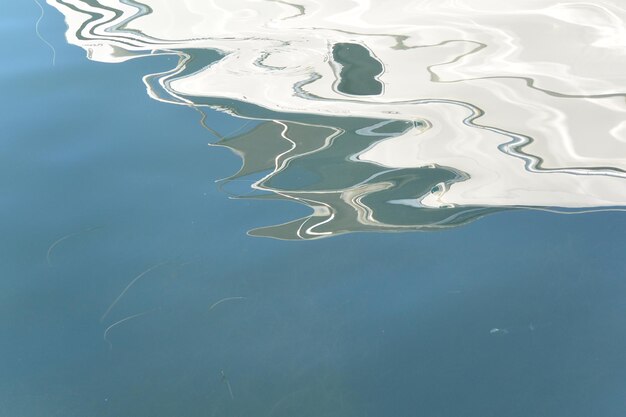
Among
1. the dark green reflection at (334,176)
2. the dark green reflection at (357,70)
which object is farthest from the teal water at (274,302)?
the dark green reflection at (357,70)

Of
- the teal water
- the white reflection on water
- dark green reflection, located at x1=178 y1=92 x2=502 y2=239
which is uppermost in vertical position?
the white reflection on water

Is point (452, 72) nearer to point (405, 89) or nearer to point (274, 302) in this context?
point (405, 89)

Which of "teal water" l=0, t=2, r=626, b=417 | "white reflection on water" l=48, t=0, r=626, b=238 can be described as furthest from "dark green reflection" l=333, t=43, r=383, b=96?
"teal water" l=0, t=2, r=626, b=417

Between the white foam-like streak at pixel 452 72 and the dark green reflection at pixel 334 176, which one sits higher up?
the white foam-like streak at pixel 452 72

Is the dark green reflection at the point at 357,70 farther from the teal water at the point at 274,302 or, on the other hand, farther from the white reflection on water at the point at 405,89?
the teal water at the point at 274,302

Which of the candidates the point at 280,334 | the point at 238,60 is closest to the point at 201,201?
the point at 280,334

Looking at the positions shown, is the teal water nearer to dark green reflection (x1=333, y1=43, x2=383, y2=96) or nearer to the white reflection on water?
the white reflection on water

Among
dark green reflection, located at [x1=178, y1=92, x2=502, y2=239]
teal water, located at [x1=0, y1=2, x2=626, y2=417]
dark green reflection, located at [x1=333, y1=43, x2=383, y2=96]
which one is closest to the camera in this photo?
teal water, located at [x1=0, y1=2, x2=626, y2=417]

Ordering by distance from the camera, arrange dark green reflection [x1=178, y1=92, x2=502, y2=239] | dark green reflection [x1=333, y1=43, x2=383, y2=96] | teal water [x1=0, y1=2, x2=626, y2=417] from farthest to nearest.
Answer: dark green reflection [x1=333, y1=43, x2=383, y2=96] < dark green reflection [x1=178, y1=92, x2=502, y2=239] < teal water [x1=0, y1=2, x2=626, y2=417]
